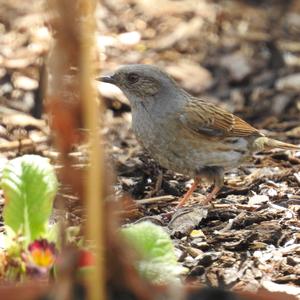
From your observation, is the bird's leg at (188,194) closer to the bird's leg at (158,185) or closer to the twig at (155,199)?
the twig at (155,199)

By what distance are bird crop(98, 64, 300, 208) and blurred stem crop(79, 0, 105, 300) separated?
3553 millimetres

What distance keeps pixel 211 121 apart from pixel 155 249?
307 cm

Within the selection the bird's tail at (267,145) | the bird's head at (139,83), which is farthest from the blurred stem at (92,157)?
the bird's tail at (267,145)

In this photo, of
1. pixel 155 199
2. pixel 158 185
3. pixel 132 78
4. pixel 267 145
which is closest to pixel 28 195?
pixel 155 199

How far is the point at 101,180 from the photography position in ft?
7.79

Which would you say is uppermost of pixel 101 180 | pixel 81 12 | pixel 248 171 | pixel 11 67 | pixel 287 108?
pixel 11 67

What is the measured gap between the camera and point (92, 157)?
2346 mm

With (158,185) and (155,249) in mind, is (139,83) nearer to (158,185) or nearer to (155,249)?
(158,185)

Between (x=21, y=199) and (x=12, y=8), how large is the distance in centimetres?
582

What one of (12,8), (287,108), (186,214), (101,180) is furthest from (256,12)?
(101,180)

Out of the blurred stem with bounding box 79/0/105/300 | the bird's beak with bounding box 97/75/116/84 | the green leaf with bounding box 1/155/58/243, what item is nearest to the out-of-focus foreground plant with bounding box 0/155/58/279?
the green leaf with bounding box 1/155/58/243

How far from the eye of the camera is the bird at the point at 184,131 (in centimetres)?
622

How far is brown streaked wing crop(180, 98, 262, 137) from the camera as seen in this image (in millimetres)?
6484

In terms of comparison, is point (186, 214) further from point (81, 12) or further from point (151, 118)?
point (81, 12)
